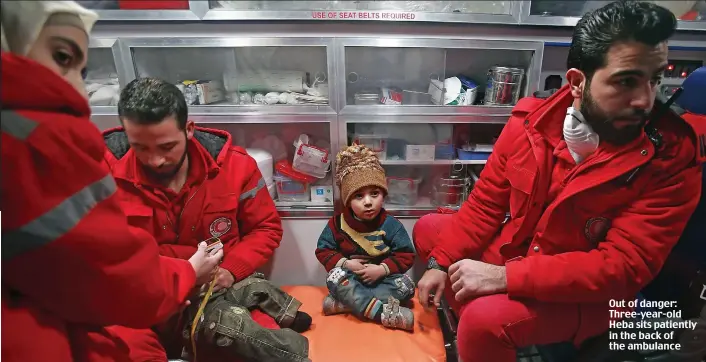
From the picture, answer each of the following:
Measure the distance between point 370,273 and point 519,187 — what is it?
0.70 m

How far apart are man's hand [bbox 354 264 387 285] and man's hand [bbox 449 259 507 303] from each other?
1.52ft

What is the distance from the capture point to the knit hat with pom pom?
1621 millimetres

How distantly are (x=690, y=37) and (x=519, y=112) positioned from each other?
3.33ft

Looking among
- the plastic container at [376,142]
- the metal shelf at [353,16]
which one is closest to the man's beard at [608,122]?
the metal shelf at [353,16]

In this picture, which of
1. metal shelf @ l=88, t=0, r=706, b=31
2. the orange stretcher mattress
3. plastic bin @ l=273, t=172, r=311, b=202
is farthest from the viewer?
plastic bin @ l=273, t=172, r=311, b=202

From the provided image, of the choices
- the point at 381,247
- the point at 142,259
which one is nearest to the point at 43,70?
the point at 142,259

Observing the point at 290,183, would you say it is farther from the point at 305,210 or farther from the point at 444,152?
the point at 444,152

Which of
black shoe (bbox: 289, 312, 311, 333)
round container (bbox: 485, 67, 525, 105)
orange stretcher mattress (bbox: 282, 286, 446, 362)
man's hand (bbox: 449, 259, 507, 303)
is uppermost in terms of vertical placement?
round container (bbox: 485, 67, 525, 105)

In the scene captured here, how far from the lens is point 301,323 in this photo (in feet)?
5.17

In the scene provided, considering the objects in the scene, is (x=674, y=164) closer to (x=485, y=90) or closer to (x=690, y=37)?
(x=485, y=90)

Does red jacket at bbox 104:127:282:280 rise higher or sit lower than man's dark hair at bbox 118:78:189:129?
lower

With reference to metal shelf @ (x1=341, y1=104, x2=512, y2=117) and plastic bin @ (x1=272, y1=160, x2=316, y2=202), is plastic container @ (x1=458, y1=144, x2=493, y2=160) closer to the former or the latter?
metal shelf @ (x1=341, y1=104, x2=512, y2=117)

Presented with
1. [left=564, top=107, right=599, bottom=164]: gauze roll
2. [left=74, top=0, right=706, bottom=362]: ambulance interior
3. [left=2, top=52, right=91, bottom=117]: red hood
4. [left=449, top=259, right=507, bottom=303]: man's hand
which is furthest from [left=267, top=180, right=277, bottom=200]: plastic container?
[left=2, top=52, right=91, bottom=117]: red hood

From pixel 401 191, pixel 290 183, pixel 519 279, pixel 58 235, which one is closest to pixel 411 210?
pixel 401 191
